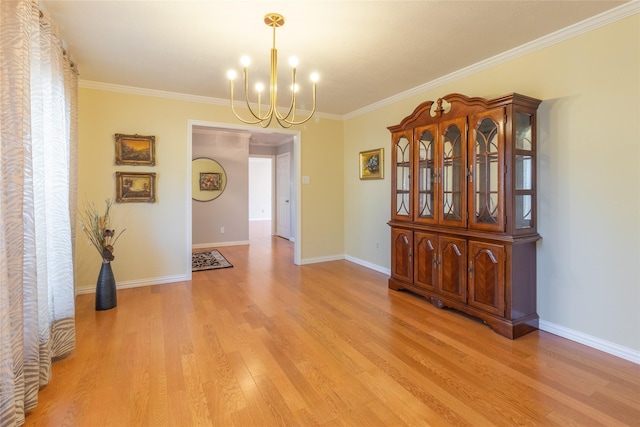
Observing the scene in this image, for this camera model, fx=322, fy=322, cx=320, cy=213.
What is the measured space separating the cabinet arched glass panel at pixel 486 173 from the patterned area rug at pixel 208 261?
3.71 m

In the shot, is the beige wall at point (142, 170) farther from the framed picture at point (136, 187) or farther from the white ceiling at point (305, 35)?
the white ceiling at point (305, 35)

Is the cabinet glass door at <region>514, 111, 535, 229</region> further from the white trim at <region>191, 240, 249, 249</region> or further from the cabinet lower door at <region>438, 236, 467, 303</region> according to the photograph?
the white trim at <region>191, 240, 249, 249</region>

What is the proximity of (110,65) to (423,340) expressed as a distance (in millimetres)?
3876

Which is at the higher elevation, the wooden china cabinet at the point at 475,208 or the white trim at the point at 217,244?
the wooden china cabinet at the point at 475,208

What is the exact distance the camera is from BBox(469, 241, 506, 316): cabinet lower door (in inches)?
104

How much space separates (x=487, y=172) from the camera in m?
2.82

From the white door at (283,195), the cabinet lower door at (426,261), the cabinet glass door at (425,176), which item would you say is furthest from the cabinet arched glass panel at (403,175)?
the white door at (283,195)

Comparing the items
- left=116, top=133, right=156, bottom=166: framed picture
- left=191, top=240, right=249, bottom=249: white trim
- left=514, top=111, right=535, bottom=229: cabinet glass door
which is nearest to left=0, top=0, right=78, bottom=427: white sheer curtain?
left=116, top=133, right=156, bottom=166: framed picture

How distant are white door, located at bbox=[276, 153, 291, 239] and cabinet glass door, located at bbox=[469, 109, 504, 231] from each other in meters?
5.20

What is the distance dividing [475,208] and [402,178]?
3.31 ft

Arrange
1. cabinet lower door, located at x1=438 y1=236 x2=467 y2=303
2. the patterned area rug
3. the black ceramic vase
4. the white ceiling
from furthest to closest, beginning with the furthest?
1. the patterned area rug
2. the black ceramic vase
3. cabinet lower door, located at x1=438 y1=236 x2=467 y2=303
4. the white ceiling

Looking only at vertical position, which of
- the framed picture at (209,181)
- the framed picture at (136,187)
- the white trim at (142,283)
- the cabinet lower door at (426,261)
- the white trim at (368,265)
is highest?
the framed picture at (209,181)

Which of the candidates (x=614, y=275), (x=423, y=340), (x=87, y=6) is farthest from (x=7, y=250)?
(x=614, y=275)

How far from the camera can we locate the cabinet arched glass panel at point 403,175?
3.61m
